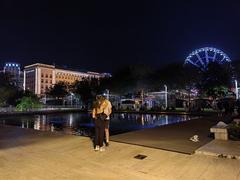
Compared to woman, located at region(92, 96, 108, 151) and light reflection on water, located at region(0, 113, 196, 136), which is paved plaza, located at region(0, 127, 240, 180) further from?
light reflection on water, located at region(0, 113, 196, 136)

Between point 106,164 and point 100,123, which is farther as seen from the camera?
point 100,123

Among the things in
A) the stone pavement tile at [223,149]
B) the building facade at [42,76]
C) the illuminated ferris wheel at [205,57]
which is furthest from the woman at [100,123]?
the building facade at [42,76]

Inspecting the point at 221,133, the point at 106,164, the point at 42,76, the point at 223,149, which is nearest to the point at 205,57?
the point at 221,133

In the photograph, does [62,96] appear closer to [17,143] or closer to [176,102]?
[176,102]

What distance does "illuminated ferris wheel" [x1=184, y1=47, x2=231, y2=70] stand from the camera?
135ft

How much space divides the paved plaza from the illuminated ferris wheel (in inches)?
1477

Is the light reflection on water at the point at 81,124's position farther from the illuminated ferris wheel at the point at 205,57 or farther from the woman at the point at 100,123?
the illuminated ferris wheel at the point at 205,57

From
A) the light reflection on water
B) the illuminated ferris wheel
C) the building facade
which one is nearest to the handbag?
the light reflection on water

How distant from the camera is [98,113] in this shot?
6.96 metres

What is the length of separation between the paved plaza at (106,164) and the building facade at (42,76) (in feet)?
317

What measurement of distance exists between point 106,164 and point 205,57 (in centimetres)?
4112

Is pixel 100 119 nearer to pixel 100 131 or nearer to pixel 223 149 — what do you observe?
pixel 100 131

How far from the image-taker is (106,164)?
5.58 meters

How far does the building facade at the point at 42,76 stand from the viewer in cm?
10594
